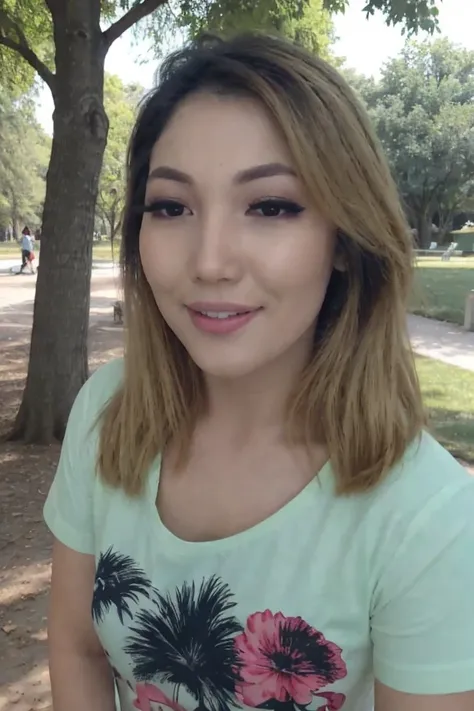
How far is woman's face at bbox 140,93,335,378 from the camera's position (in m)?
1.19

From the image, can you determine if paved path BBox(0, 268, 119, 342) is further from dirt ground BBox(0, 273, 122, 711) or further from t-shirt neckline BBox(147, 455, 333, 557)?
t-shirt neckline BBox(147, 455, 333, 557)

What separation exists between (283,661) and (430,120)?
43.3m

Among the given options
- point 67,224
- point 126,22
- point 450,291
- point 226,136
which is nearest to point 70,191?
point 67,224

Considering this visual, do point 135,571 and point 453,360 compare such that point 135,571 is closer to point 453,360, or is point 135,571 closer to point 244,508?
point 244,508

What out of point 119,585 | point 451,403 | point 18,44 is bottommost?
point 451,403

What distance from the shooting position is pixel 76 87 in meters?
5.28

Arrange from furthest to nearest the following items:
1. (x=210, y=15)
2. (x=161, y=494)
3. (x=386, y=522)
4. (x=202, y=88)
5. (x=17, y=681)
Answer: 1. (x=210, y=15)
2. (x=17, y=681)
3. (x=161, y=494)
4. (x=202, y=88)
5. (x=386, y=522)

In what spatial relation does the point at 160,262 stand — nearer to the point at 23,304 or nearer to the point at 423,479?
the point at 423,479

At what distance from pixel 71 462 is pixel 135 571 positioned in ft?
1.02

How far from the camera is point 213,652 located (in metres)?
1.23

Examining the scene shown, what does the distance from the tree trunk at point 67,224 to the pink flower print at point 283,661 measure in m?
4.65

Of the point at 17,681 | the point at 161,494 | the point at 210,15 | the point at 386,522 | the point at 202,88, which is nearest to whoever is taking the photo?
the point at 386,522

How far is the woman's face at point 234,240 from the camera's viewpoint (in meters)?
1.19

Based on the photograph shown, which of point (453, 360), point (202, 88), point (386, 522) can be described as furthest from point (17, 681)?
point (453, 360)
